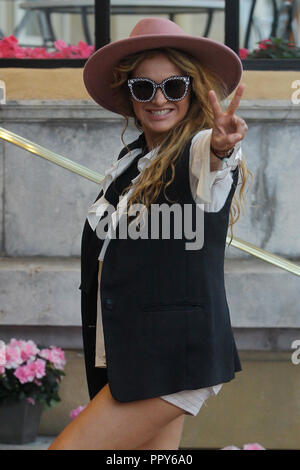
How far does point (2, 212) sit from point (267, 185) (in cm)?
152

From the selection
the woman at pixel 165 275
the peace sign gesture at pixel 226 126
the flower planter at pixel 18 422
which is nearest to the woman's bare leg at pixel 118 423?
the woman at pixel 165 275

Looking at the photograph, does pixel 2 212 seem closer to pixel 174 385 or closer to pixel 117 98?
pixel 117 98

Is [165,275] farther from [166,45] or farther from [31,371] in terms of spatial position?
[31,371]

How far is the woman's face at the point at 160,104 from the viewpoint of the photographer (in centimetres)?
259

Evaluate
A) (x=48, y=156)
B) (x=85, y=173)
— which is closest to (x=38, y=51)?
(x=48, y=156)

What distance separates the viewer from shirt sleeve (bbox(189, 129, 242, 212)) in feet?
7.64

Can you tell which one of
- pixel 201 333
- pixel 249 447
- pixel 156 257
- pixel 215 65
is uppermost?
pixel 215 65

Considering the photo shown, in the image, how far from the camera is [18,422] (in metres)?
4.47

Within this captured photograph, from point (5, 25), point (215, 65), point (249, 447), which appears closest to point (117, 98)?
point (215, 65)

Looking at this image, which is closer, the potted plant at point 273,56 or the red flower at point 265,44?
the potted plant at point 273,56

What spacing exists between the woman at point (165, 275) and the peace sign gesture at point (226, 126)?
0.07 m

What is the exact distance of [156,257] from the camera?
97.6 inches

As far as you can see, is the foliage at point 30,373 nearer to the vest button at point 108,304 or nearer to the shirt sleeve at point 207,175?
the vest button at point 108,304

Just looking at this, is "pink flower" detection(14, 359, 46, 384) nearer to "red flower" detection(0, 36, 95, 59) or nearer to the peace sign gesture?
"red flower" detection(0, 36, 95, 59)
